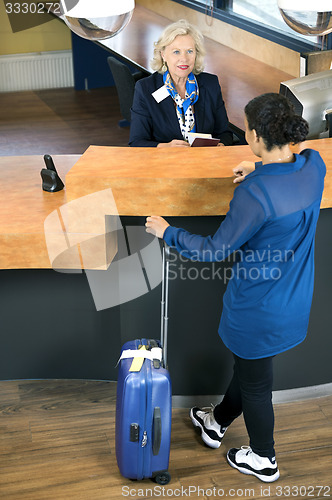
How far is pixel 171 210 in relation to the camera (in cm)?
245

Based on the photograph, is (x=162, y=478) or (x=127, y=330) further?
(x=127, y=330)

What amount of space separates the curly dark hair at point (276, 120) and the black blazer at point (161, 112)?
1153 millimetres

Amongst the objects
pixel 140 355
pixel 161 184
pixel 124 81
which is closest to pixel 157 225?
pixel 161 184

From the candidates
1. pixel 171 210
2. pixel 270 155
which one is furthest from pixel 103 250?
pixel 270 155

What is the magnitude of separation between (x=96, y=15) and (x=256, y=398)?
5.04 feet

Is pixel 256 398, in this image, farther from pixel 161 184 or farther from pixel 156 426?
pixel 161 184

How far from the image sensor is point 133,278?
2.84 meters

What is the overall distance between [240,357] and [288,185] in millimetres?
714

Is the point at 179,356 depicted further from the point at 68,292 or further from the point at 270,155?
the point at 270,155

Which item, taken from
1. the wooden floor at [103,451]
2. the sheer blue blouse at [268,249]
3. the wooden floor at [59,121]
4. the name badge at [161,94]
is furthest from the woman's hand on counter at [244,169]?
the wooden floor at [59,121]

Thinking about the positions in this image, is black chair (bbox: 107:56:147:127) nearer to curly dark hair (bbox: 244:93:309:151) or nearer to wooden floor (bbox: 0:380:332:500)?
wooden floor (bbox: 0:380:332:500)

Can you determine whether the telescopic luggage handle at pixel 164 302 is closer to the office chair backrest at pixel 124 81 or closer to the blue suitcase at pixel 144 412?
the blue suitcase at pixel 144 412

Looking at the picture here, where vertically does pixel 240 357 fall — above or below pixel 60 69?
above

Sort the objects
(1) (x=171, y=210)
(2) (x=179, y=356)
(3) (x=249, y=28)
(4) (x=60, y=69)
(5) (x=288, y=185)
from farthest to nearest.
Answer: (4) (x=60, y=69) → (3) (x=249, y=28) → (2) (x=179, y=356) → (1) (x=171, y=210) → (5) (x=288, y=185)
